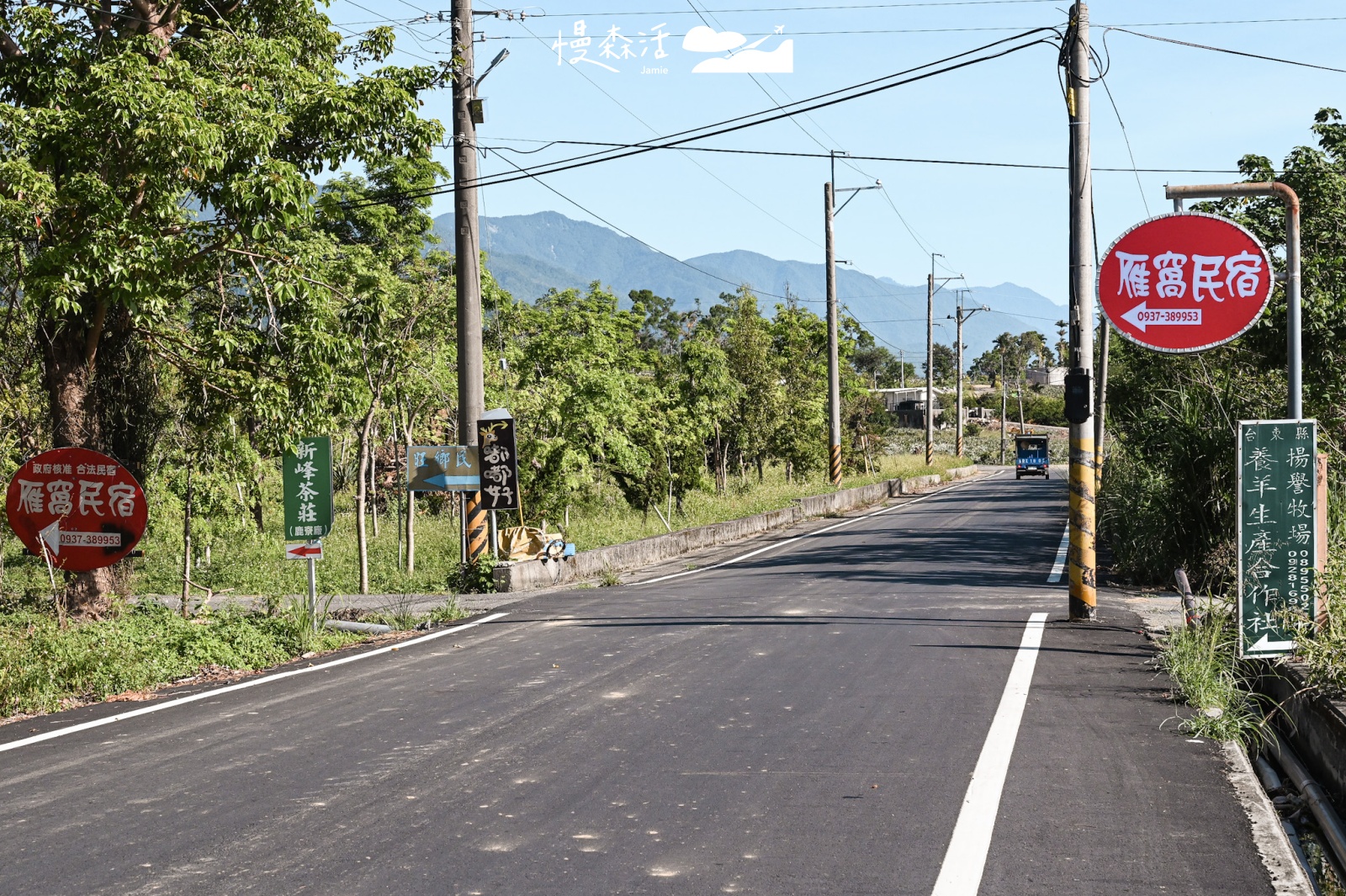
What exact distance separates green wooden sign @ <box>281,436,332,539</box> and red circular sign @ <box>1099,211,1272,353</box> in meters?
8.17

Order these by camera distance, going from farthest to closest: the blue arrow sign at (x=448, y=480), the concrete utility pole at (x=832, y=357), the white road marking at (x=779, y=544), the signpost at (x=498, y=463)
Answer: the concrete utility pole at (x=832, y=357) < the white road marking at (x=779, y=544) < the signpost at (x=498, y=463) < the blue arrow sign at (x=448, y=480)

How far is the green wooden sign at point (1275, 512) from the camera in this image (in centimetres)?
825

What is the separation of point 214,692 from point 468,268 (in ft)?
29.7

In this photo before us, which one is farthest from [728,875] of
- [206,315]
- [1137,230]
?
[206,315]

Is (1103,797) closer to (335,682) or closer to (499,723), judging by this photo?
(499,723)

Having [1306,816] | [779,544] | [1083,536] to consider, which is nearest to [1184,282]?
[1083,536]

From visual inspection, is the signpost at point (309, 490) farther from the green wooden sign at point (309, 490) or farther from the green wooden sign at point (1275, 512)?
the green wooden sign at point (1275, 512)

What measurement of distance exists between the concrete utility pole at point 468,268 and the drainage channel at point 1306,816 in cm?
1175

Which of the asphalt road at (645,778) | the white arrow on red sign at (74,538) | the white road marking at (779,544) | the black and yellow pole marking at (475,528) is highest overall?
the white arrow on red sign at (74,538)

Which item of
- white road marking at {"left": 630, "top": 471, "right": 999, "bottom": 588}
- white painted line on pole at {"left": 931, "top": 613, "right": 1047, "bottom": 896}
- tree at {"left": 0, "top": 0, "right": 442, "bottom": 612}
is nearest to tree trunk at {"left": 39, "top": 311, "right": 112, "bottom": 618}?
tree at {"left": 0, "top": 0, "right": 442, "bottom": 612}

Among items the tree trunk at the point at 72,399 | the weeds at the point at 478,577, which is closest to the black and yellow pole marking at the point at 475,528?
the weeds at the point at 478,577

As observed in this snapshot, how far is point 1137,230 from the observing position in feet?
34.1

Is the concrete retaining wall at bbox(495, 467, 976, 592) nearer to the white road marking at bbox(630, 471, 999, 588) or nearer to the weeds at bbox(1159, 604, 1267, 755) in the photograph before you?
the white road marking at bbox(630, 471, 999, 588)

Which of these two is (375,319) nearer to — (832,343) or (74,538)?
(74,538)
